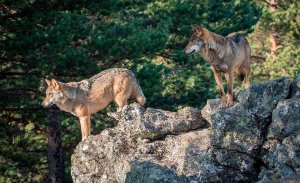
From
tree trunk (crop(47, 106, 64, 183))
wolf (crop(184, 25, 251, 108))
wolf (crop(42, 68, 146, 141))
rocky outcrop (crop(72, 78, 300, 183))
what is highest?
wolf (crop(184, 25, 251, 108))

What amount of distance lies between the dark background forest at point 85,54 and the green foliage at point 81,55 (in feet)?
0.08

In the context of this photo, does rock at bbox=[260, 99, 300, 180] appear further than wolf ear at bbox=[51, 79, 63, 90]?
No

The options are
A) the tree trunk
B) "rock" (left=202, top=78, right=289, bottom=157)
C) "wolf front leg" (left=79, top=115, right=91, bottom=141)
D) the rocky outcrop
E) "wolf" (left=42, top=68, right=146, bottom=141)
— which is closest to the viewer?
the rocky outcrop

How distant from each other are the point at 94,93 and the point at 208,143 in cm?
285

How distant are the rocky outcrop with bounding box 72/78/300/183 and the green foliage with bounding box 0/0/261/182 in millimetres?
4925

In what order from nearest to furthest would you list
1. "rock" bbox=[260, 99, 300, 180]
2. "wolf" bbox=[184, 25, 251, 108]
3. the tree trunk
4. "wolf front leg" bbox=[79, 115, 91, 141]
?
"rock" bbox=[260, 99, 300, 180], "wolf" bbox=[184, 25, 251, 108], "wolf front leg" bbox=[79, 115, 91, 141], the tree trunk

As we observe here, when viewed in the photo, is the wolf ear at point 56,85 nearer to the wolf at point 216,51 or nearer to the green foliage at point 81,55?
the wolf at point 216,51

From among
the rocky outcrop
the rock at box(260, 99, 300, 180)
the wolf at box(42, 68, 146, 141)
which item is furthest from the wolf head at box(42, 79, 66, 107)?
the rock at box(260, 99, 300, 180)

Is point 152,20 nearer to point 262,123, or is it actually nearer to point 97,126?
point 97,126

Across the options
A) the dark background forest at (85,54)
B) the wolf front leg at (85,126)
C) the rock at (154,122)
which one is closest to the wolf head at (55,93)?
the wolf front leg at (85,126)

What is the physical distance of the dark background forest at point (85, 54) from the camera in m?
17.2

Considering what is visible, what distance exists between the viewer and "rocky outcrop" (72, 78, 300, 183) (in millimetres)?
11086

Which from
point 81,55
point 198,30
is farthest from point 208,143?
point 81,55

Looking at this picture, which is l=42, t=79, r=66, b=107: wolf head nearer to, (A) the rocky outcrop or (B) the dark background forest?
(A) the rocky outcrop
